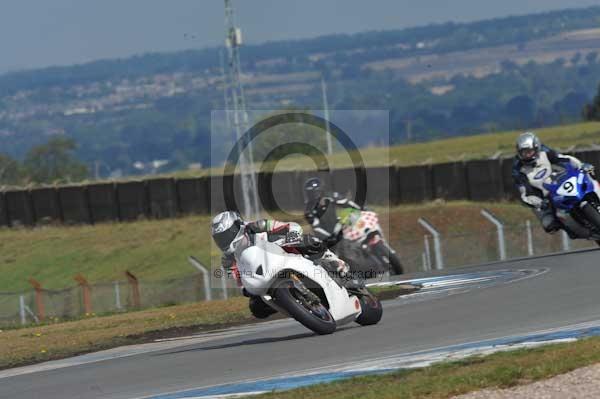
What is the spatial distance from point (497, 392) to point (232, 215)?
447 cm

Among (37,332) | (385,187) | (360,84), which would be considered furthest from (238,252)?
(360,84)

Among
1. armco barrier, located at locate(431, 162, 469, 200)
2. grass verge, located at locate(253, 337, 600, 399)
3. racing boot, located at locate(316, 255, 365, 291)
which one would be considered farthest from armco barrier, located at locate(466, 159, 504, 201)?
grass verge, located at locate(253, 337, 600, 399)

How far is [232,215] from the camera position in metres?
12.1

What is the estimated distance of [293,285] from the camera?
11.7 m

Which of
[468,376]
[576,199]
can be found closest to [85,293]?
[576,199]

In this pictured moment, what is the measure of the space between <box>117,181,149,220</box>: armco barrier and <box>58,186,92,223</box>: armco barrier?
141 centimetres

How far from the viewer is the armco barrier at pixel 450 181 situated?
38.8 m

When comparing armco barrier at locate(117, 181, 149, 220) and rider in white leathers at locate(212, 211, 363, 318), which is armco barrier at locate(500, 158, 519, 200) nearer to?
armco barrier at locate(117, 181, 149, 220)

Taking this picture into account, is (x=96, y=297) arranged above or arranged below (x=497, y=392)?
below

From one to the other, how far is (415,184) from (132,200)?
12.2m

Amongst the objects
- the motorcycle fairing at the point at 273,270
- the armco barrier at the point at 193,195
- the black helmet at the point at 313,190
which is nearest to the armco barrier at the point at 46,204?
the armco barrier at the point at 193,195

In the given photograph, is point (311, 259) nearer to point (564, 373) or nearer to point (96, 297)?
point (564, 373)

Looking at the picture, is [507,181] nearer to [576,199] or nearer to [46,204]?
[46,204]

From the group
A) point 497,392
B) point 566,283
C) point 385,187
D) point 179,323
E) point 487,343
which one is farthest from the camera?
point 385,187
